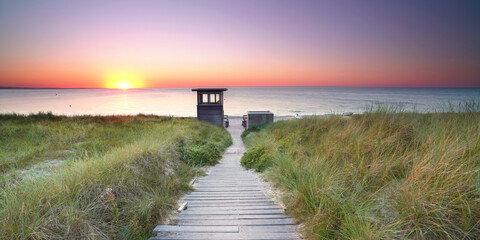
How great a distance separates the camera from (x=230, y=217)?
350 centimetres

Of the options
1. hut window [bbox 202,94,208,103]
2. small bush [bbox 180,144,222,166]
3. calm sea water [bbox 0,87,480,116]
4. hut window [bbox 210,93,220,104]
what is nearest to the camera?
small bush [bbox 180,144,222,166]

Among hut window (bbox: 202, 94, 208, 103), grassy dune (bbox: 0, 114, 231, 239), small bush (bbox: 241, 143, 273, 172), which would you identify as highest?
hut window (bbox: 202, 94, 208, 103)

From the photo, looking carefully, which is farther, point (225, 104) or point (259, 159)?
point (225, 104)

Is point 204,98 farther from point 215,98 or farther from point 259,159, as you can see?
point 259,159

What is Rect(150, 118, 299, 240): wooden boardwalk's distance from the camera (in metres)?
2.97

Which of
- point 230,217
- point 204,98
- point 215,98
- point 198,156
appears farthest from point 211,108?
point 230,217

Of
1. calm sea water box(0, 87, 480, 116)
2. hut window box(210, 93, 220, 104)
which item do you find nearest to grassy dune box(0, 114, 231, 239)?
calm sea water box(0, 87, 480, 116)

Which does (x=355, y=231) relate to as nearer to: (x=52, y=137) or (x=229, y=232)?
(x=229, y=232)

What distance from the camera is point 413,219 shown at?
2252 mm

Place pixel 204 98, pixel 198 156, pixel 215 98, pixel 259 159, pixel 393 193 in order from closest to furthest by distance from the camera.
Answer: pixel 393 193 → pixel 259 159 → pixel 198 156 → pixel 215 98 → pixel 204 98

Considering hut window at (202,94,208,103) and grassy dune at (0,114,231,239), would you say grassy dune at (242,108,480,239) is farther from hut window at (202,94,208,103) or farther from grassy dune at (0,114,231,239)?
hut window at (202,94,208,103)

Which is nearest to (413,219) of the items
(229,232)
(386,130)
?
(229,232)

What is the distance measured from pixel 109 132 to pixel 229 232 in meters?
8.48

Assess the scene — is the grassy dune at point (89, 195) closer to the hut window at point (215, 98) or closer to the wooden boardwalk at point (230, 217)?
the wooden boardwalk at point (230, 217)
